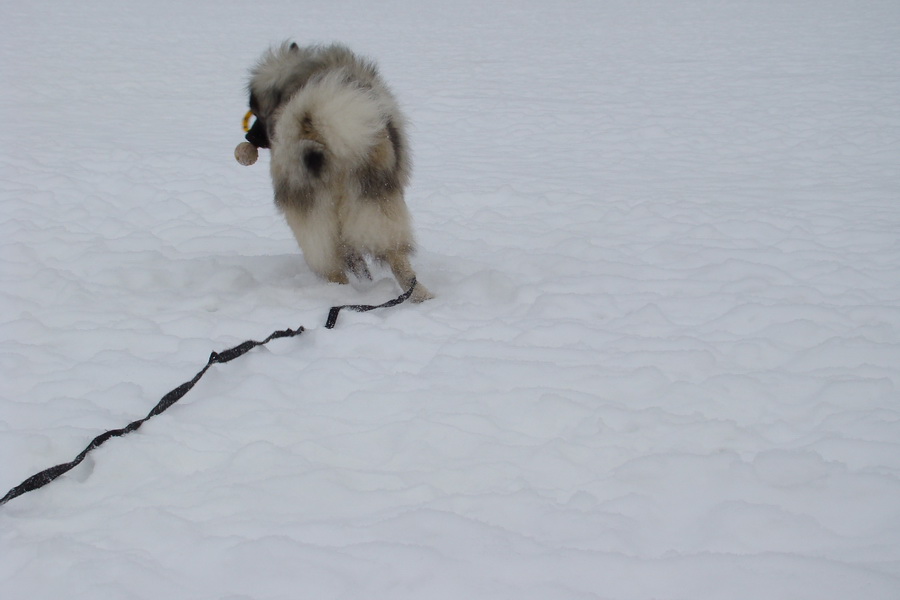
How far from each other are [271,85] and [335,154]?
22.2 inches

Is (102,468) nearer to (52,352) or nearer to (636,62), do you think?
(52,352)

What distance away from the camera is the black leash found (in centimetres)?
202

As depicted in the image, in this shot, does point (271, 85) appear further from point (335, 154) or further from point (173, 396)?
point (173, 396)

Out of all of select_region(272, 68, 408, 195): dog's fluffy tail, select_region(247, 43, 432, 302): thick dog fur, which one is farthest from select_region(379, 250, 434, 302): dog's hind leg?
select_region(272, 68, 408, 195): dog's fluffy tail

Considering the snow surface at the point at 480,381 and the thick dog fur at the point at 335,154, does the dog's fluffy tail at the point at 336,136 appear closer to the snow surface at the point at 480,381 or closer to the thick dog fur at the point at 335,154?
the thick dog fur at the point at 335,154

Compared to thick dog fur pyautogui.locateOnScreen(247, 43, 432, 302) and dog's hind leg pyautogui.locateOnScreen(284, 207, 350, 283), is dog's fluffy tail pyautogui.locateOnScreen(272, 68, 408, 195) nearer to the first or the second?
thick dog fur pyautogui.locateOnScreen(247, 43, 432, 302)

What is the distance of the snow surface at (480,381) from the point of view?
179 centimetres

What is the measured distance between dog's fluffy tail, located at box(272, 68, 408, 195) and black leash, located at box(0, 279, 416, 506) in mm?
512

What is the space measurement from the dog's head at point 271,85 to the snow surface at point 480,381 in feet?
2.45

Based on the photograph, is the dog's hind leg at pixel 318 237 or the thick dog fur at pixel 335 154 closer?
the thick dog fur at pixel 335 154

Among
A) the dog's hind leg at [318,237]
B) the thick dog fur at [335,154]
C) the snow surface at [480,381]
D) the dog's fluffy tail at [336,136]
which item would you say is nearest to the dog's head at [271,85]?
the thick dog fur at [335,154]

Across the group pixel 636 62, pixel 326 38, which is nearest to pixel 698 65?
pixel 636 62

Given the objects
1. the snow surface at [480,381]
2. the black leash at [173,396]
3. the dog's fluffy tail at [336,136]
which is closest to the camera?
the snow surface at [480,381]

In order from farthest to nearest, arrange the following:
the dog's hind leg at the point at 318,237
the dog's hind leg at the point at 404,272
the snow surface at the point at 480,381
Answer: the dog's hind leg at the point at 404,272 → the dog's hind leg at the point at 318,237 → the snow surface at the point at 480,381
